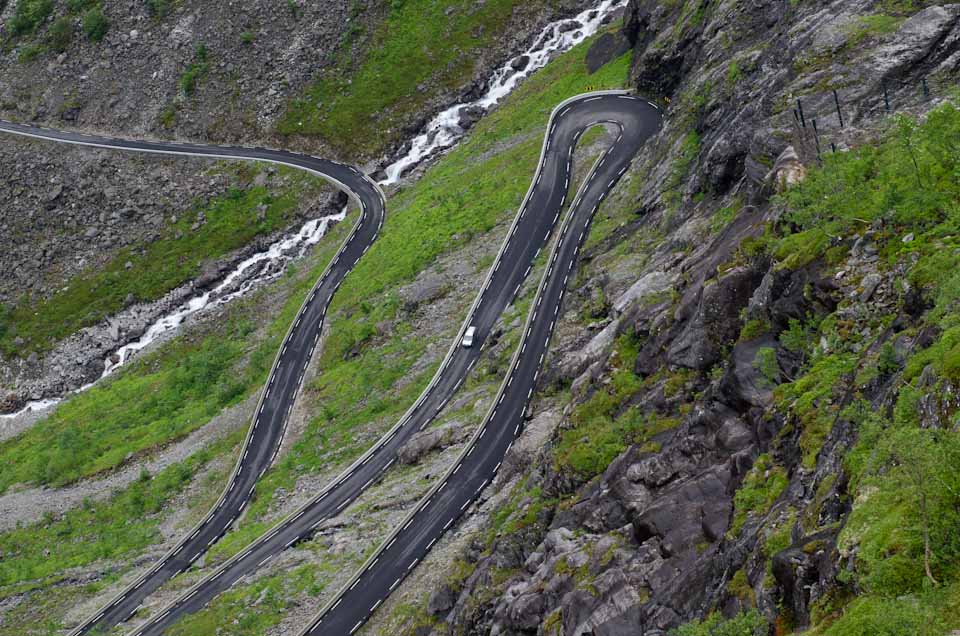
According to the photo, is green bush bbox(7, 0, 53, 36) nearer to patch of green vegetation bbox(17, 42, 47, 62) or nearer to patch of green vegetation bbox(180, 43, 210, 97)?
patch of green vegetation bbox(17, 42, 47, 62)

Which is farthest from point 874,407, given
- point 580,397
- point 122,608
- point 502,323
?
point 122,608

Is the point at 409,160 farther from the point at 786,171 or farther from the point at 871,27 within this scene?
the point at 786,171

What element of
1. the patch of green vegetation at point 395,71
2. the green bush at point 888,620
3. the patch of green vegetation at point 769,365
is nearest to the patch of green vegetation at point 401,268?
the patch of green vegetation at point 395,71

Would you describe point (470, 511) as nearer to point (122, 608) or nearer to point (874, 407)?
point (122, 608)

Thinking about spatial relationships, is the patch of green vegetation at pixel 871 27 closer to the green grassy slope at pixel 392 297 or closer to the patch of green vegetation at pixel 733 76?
the patch of green vegetation at pixel 733 76

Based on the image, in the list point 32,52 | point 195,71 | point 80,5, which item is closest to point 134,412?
point 195,71
